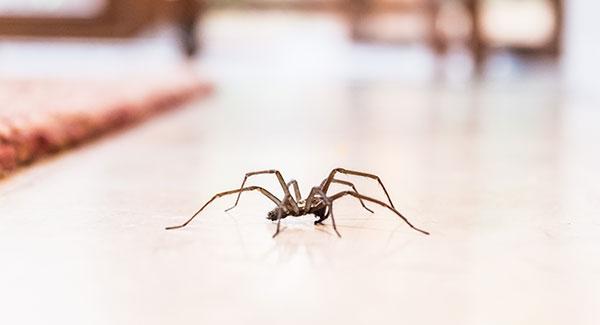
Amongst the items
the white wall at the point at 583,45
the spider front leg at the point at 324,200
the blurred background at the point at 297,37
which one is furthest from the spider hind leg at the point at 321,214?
the blurred background at the point at 297,37

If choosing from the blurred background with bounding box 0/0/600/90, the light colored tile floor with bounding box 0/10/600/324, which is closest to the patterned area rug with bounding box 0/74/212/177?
the light colored tile floor with bounding box 0/10/600/324

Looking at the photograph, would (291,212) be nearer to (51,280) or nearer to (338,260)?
(338,260)

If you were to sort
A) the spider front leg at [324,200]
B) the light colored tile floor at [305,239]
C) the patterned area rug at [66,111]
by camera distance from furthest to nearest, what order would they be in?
the patterned area rug at [66,111]
the spider front leg at [324,200]
the light colored tile floor at [305,239]

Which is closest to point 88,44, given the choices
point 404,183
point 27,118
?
point 27,118

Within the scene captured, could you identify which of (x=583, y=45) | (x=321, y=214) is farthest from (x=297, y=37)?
(x=321, y=214)

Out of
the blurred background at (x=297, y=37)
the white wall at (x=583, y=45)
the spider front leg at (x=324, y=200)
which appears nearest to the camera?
the spider front leg at (x=324, y=200)

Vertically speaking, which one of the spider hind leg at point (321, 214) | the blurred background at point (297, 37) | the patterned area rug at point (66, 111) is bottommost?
the blurred background at point (297, 37)

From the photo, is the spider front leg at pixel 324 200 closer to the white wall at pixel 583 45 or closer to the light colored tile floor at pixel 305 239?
the light colored tile floor at pixel 305 239
